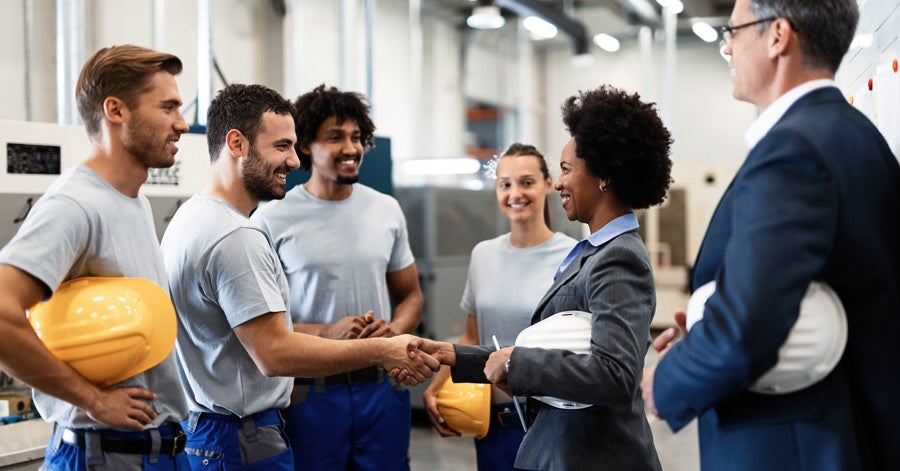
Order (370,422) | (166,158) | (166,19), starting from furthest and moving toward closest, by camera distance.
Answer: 1. (166,19)
2. (370,422)
3. (166,158)

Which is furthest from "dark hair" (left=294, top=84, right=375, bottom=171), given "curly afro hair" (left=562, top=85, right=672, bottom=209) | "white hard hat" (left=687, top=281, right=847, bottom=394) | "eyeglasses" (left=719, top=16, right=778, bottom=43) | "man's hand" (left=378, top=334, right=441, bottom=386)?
"white hard hat" (left=687, top=281, right=847, bottom=394)

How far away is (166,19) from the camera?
603 centimetres

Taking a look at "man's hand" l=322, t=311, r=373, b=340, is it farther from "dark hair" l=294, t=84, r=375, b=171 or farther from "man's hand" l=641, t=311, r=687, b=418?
"man's hand" l=641, t=311, r=687, b=418

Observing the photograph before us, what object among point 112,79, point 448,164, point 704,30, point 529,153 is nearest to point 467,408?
point 529,153

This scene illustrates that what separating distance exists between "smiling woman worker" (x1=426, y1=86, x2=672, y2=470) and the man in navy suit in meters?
0.25

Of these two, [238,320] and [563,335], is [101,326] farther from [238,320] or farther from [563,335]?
[563,335]

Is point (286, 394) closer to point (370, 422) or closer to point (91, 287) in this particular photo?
point (370, 422)

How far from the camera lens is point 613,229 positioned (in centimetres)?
178

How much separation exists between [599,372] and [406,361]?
0.72 meters

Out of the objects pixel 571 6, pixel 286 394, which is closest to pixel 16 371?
pixel 286 394

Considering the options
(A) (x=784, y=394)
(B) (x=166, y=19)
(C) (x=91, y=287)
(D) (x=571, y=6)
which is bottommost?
(A) (x=784, y=394)

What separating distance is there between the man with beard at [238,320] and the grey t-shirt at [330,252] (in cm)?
48

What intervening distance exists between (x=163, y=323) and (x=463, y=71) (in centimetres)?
951

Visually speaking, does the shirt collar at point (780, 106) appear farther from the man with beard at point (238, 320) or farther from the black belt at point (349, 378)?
the black belt at point (349, 378)
